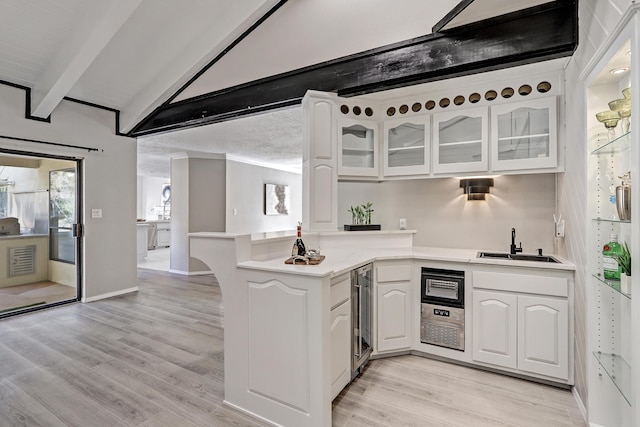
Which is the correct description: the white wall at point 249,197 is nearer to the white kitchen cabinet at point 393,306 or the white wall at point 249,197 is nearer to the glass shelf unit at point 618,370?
the white kitchen cabinet at point 393,306

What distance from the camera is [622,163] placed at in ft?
5.65

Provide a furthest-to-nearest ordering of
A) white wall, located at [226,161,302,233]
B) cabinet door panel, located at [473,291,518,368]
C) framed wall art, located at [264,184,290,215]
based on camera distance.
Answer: framed wall art, located at [264,184,290,215], white wall, located at [226,161,302,233], cabinet door panel, located at [473,291,518,368]

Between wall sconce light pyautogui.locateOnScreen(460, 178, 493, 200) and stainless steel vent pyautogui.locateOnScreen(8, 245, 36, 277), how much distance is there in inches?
227

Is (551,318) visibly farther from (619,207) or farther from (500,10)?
(500,10)

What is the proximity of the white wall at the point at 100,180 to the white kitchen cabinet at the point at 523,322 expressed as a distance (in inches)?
186

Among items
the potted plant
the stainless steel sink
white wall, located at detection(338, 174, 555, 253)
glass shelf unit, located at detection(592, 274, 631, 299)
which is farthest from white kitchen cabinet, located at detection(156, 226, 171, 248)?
the potted plant

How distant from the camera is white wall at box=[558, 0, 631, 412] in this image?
1.79 m

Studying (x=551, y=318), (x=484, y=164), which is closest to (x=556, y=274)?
(x=551, y=318)

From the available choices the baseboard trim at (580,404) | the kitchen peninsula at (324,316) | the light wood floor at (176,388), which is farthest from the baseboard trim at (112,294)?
the baseboard trim at (580,404)

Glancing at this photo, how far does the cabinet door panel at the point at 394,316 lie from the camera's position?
103 inches

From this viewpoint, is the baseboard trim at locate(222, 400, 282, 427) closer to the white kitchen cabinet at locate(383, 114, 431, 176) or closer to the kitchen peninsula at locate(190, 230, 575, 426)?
the kitchen peninsula at locate(190, 230, 575, 426)

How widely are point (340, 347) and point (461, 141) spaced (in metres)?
2.11

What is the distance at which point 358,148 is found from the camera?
3174 mm

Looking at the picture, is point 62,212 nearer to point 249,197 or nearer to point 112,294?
point 112,294
